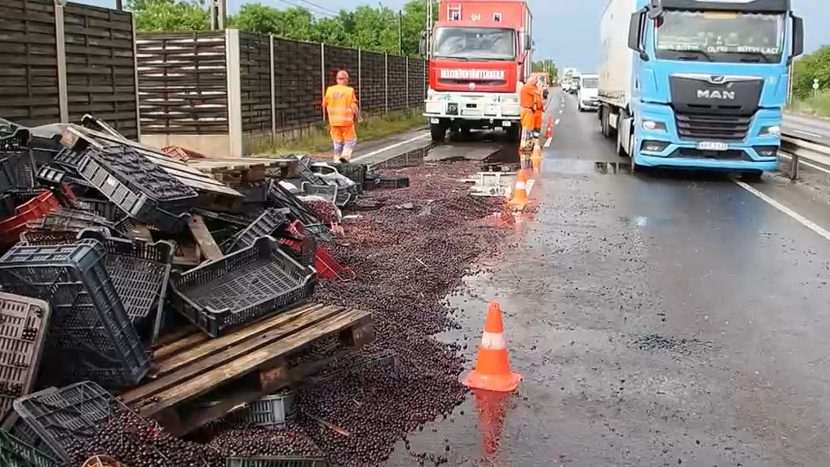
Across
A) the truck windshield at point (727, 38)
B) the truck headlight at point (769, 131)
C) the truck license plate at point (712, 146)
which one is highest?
the truck windshield at point (727, 38)

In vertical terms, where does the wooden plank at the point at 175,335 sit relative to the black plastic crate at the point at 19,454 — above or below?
above

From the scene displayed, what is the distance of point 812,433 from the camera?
4555 mm

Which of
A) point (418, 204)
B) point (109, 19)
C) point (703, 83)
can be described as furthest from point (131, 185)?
point (703, 83)

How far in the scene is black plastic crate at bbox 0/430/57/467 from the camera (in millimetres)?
3434

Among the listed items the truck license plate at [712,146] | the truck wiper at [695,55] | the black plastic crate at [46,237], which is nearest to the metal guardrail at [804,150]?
the truck license plate at [712,146]

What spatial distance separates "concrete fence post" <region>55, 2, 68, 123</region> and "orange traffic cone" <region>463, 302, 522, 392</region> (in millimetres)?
10004

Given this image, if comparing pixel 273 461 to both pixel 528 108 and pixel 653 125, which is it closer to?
pixel 653 125

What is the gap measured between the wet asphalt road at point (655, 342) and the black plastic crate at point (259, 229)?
159 centimetres

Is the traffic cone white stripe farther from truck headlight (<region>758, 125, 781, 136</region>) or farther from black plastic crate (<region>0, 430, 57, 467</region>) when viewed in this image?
truck headlight (<region>758, 125, 781, 136</region>)

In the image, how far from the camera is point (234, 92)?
19.4 m

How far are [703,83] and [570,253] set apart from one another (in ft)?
23.6

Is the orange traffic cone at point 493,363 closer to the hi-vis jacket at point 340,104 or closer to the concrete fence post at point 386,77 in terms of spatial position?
the hi-vis jacket at point 340,104

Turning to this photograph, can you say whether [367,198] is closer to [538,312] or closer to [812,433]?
[538,312]

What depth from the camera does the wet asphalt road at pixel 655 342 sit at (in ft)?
14.4
